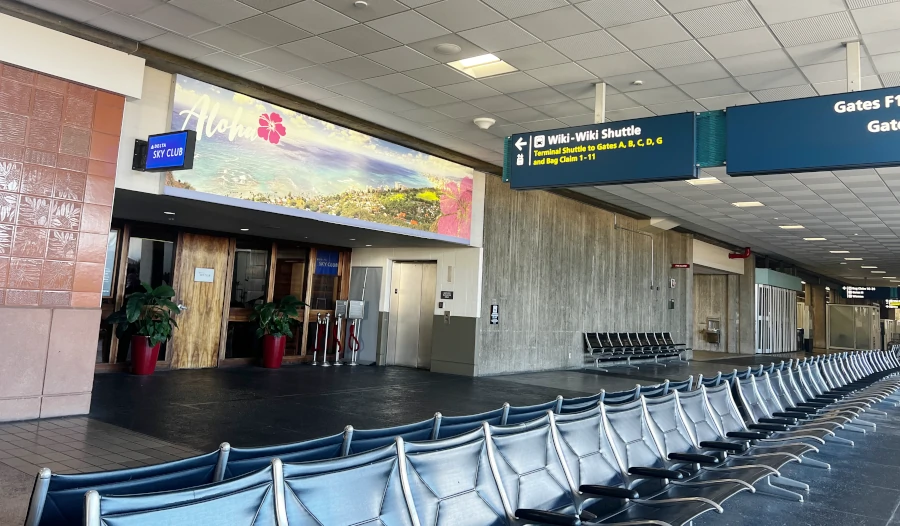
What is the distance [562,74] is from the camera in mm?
6613

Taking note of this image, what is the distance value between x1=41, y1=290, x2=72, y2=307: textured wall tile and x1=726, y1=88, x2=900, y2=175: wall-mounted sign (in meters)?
6.12

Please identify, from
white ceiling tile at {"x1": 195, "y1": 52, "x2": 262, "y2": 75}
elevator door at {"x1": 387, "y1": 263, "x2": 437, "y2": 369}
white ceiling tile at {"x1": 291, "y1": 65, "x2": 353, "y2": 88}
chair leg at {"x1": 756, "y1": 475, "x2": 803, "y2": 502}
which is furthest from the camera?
elevator door at {"x1": 387, "y1": 263, "x2": 437, "y2": 369}

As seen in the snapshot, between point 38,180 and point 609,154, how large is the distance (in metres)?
5.22

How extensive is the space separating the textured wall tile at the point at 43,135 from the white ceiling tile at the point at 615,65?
16.5 ft

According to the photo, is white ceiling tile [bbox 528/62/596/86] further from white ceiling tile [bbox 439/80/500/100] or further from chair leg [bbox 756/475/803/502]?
chair leg [bbox 756/475/803/502]

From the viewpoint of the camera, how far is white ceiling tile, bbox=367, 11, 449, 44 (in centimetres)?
549

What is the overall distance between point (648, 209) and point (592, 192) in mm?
2368

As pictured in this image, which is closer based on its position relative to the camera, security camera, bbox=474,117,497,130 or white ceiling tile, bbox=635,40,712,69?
white ceiling tile, bbox=635,40,712,69

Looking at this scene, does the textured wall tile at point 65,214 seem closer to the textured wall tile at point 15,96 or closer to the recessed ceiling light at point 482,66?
the textured wall tile at point 15,96

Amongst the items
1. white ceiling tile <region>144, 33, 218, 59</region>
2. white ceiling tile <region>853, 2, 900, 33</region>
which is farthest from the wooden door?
white ceiling tile <region>853, 2, 900, 33</region>

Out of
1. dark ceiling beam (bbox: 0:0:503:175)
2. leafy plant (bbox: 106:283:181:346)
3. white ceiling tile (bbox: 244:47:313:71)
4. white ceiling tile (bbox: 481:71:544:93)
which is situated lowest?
leafy plant (bbox: 106:283:181:346)

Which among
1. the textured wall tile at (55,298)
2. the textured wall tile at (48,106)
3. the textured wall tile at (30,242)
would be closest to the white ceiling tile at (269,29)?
the textured wall tile at (48,106)

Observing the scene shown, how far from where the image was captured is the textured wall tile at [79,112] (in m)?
5.77

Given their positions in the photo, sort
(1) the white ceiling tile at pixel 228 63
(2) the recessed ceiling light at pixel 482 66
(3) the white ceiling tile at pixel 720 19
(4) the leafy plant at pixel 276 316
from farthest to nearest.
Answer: (4) the leafy plant at pixel 276 316
(1) the white ceiling tile at pixel 228 63
(2) the recessed ceiling light at pixel 482 66
(3) the white ceiling tile at pixel 720 19
